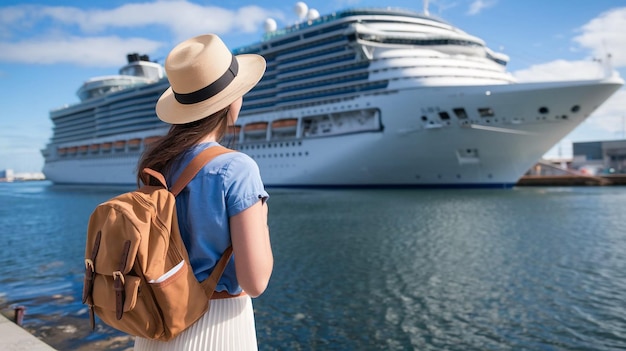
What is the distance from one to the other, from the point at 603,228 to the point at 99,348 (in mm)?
13896

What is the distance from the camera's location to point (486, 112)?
26.8 m

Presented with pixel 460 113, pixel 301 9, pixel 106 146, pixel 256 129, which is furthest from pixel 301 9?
pixel 106 146

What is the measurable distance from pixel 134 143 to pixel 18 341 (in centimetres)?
4816

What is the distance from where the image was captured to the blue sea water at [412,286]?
5.36 metres

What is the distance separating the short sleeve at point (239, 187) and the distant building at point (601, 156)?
62.6 m

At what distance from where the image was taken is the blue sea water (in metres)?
5.36

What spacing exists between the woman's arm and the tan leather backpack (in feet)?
0.50

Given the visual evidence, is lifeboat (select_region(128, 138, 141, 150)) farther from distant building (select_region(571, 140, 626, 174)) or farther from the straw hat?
distant building (select_region(571, 140, 626, 174))

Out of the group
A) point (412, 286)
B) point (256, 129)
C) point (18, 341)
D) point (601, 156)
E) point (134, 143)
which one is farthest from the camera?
point (601, 156)

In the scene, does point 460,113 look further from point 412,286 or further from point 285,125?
point 412,286

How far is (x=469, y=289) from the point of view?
7.22 metres

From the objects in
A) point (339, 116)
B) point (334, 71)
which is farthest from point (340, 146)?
point (334, 71)

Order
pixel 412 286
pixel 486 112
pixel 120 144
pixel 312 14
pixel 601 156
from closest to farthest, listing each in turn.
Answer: pixel 412 286, pixel 486 112, pixel 312 14, pixel 120 144, pixel 601 156

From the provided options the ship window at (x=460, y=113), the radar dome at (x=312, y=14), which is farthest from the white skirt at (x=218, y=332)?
the radar dome at (x=312, y=14)
